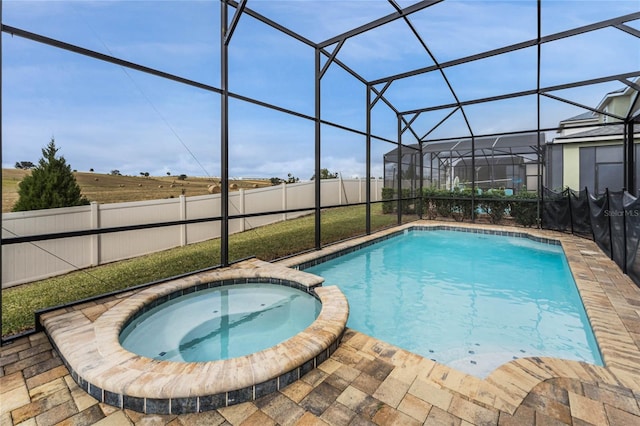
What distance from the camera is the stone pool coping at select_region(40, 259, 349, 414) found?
172 cm

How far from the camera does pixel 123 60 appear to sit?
3.21 metres

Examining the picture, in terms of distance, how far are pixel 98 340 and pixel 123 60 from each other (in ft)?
9.59

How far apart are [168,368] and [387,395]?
4.81 feet

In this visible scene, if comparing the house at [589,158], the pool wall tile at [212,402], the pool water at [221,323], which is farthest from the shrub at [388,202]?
the pool wall tile at [212,402]

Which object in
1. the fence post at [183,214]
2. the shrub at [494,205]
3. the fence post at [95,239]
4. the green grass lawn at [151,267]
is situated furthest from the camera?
the shrub at [494,205]

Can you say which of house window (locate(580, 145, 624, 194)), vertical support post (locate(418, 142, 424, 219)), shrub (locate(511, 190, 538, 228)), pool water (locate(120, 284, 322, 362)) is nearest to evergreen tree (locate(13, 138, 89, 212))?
pool water (locate(120, 284, 322, 362))

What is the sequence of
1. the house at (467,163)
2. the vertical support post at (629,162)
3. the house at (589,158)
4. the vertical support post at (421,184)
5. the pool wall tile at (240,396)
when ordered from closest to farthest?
the pool wall tile at (240,396), the vertical support post at (629,162), the vertical support post at (421,184), the house at (589,158), the house at (467,163)

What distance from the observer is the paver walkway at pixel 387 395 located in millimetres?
1646

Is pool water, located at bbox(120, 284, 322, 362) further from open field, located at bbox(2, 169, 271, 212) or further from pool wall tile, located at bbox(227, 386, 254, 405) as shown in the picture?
open field, located at bbox(2, 169, 271, 212)

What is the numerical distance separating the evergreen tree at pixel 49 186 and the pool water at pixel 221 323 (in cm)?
300

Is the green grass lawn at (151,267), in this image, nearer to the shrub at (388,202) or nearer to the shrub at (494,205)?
the shrub at (388,202)

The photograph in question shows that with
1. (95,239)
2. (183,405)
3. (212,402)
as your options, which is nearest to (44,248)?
(95,239)

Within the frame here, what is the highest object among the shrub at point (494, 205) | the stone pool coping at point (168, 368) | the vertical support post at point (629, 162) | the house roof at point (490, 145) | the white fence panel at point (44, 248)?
the house roof at point (490, 145)

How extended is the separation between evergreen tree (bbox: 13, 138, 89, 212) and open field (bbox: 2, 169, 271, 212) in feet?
Result: 0.34
